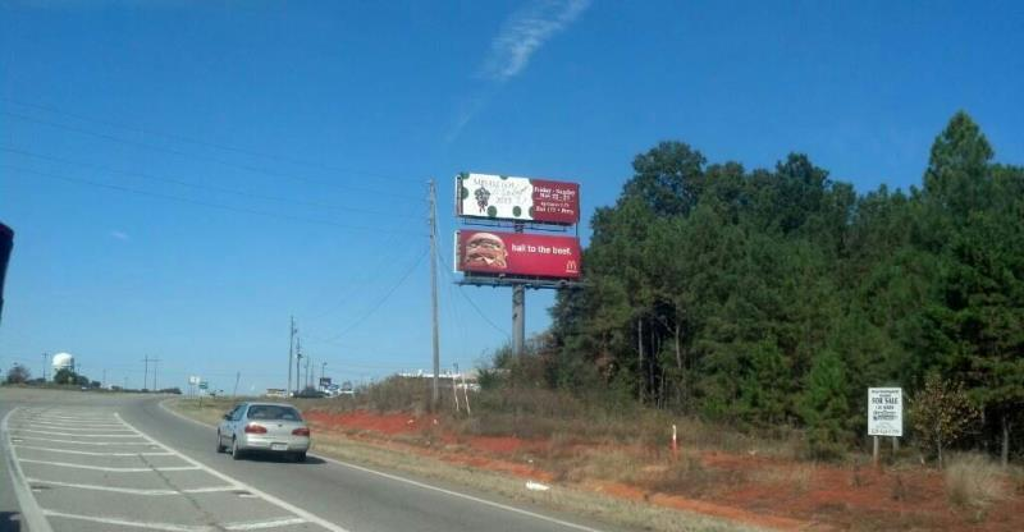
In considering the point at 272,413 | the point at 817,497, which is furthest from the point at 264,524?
the point at 272,413

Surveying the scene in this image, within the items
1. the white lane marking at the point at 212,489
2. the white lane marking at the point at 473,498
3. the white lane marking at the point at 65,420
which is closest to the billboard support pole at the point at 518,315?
the white lane marking at the point at 65,420

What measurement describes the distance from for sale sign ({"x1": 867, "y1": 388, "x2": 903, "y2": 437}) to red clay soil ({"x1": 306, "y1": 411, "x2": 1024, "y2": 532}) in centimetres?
95

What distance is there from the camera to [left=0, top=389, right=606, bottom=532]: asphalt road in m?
15.0

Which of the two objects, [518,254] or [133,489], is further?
[518,254]

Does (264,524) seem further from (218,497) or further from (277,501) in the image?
(218,497)

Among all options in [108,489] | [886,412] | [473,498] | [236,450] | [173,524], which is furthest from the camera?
[236,450]

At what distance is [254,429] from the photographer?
26.9 m

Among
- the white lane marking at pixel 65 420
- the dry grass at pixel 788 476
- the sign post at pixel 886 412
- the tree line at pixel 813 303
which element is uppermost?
the tree line at pixel 813 303

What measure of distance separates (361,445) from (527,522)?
72.6ft

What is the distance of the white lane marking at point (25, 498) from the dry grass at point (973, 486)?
1490 centimetres

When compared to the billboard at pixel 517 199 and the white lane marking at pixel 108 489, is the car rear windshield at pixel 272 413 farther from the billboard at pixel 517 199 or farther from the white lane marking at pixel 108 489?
the billboard at pixel 517 199

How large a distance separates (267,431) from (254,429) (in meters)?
0.34

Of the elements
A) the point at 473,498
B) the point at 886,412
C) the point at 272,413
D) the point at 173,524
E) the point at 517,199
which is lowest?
the point at 473,498

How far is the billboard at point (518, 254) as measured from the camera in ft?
193
